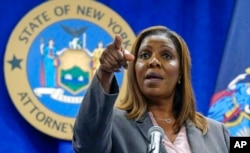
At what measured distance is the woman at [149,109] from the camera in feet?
3.59

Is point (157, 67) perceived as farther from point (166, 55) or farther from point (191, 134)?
point (191, 134)

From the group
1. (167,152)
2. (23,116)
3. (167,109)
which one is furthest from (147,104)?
(23,116)

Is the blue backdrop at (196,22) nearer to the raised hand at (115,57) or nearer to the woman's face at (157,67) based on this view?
the woman's face at (157,67)

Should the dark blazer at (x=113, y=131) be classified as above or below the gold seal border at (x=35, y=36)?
below

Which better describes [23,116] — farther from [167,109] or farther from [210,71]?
[167,109]

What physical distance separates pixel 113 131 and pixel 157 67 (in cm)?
18

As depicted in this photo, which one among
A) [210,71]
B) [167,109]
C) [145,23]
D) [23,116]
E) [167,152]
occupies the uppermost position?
[145,23]

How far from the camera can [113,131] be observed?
3.91 ft

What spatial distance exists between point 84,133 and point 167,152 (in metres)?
0.19

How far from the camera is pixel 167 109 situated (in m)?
1.32

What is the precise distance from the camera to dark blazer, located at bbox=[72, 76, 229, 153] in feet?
3.58

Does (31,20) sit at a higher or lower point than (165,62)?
higher

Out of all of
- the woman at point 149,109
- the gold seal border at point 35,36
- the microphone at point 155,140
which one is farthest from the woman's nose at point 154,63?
the gold seal border at point 35,36

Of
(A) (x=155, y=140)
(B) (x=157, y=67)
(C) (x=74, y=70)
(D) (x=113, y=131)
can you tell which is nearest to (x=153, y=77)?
(B) (x=157, y=67)
